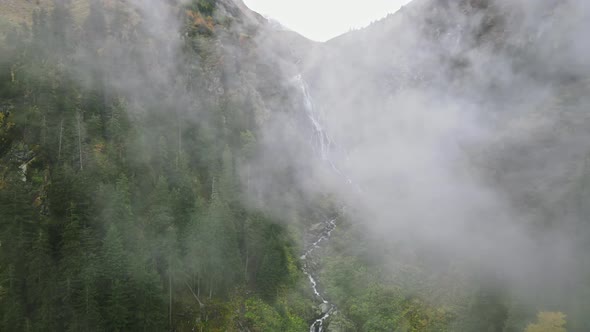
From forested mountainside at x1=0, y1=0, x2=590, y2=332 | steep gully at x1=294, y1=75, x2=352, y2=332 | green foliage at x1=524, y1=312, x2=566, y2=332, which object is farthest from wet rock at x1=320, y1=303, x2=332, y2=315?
green foliage at x1=524, y1=312, x2=566, y2=332

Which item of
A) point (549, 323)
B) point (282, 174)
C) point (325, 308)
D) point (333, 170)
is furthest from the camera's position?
point (333, 170)

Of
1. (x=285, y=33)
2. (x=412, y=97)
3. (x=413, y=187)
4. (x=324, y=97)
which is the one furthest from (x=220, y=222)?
(x=285, y=33)

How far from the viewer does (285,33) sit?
390 feet

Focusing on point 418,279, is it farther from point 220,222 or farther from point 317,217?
point 220,222

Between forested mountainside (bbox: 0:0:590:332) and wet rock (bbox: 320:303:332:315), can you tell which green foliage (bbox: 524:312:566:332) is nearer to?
forested mountainside (bbox: 0:0:590:332)

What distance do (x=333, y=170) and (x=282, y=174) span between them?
1595cm

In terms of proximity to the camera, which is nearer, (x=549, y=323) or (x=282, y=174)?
(x=549, y=323)

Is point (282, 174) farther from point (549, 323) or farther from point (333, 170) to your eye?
point (549, 323)

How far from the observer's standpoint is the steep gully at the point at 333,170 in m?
56.8

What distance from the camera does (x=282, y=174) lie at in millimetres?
78188

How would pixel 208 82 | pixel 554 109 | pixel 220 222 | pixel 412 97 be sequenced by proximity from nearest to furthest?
1. pixel 220 222
2. pixel 554 109
3. pixel 208 82
4. pixel 412 97

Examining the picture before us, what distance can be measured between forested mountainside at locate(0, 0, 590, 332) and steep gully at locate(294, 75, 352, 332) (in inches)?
15.7

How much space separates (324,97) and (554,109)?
54374 mm

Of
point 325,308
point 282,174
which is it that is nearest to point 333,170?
point 282,174
